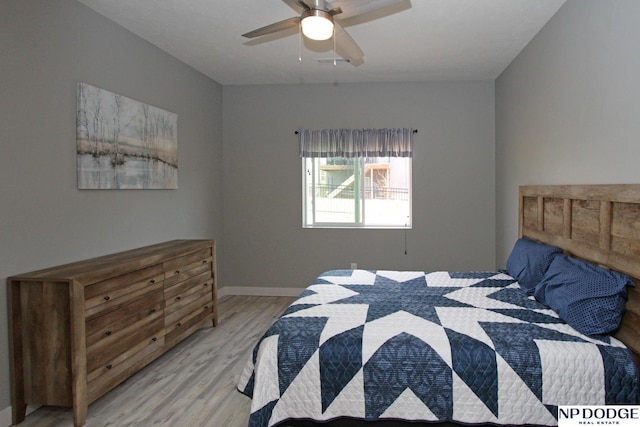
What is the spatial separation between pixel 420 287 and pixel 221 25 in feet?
8.27

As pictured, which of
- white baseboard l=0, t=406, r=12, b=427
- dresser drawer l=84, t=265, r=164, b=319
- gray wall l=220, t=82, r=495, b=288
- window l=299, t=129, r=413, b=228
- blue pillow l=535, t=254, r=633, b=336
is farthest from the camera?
window l=299, t=129, r=413, b=228

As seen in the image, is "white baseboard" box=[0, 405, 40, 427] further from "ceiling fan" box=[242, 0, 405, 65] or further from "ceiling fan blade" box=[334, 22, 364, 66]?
"ceiling fan blade" box=[334, 22, 364, 66]

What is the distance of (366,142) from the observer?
4.99m

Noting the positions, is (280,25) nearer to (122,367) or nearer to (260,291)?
(122,367)

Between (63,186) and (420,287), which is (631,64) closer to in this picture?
(420,287)

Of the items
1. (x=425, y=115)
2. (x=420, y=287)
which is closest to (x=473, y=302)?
(x=420, y=287)

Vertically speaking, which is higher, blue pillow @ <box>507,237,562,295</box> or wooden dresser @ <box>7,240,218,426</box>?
blue pillow @ <box>507,237,562,295</box>

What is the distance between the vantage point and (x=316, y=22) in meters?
2.29

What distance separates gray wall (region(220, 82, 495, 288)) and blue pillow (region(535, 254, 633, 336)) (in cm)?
258

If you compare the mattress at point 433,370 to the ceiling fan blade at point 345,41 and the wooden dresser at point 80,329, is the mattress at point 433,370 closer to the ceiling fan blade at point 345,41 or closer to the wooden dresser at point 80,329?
the wooden dresser at point 80,329

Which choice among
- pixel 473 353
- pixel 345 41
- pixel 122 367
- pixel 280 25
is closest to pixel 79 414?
pixel 122 367

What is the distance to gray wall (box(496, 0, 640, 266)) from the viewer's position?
A: 218 cm

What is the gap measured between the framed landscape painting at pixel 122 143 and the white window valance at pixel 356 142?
1628 millimetres

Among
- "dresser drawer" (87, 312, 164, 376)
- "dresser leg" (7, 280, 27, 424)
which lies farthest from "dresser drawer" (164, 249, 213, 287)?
"dresser leg" (7, 280, 27, 424)
